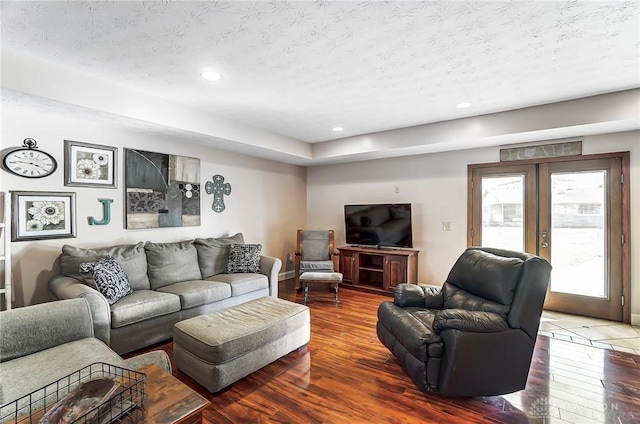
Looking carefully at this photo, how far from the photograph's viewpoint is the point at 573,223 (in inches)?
148

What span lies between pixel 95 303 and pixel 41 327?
0.52 m

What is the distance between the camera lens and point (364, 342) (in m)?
3.02

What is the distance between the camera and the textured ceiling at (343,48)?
179cm

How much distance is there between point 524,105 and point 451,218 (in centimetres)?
181

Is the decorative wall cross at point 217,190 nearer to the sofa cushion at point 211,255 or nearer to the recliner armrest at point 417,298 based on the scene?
the sofa cushion at point 211,255

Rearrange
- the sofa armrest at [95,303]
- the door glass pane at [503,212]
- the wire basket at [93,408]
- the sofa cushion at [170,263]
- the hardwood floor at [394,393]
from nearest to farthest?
the wire basket at [93,408] < the hardwood floor at [394,393] < the sofa armrest at [95,303] < the sofa cushion at [170,263] < the door glass pane at [503,212]

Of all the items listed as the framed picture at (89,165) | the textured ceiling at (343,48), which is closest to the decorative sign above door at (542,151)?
the textured ceiling at (343,48)

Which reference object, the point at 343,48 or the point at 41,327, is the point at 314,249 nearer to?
the point at 343,48

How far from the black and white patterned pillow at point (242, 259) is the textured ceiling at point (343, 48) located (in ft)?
6.14

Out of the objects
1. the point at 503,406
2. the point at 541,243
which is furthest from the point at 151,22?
the point at 541,243

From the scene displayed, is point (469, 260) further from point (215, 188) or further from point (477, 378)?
point (215, 188)

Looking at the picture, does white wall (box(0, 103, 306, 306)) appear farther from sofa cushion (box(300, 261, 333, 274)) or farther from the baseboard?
sofa cushion (box(300, 261, 333, 274))

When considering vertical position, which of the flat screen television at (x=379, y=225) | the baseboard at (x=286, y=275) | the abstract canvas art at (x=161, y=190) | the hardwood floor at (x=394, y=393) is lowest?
the hardwood floor at (x=394, y=393)

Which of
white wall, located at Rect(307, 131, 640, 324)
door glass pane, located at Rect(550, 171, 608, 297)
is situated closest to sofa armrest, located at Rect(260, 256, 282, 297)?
white wall, located at Rect(307, 131, 640, 324)
